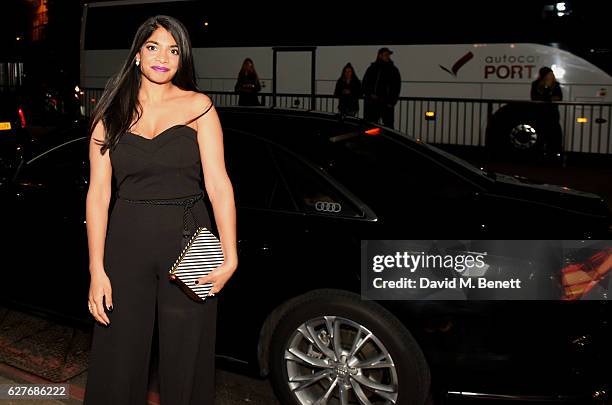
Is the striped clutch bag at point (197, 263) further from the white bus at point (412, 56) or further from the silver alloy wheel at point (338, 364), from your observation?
the white bus at point (412, 56)

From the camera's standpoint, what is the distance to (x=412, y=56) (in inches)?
631

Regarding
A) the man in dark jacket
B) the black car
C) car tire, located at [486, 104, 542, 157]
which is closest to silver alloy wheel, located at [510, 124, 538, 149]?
car tire, located at [486, 104, 542, 157]

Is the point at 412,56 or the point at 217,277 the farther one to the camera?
the point at 412,56

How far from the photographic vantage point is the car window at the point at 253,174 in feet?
13.3

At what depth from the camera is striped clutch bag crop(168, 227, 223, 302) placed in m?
2.69

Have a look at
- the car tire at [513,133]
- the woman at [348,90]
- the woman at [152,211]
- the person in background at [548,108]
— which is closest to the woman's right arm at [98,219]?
the woman at [152,211]

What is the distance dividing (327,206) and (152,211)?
4.42ft

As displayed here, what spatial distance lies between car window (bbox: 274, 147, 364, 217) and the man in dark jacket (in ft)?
35.9

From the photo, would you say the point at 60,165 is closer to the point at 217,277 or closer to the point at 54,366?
the point at 54,366

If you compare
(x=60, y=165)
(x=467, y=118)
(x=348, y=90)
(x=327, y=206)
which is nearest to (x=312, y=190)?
(x=327, y=206)

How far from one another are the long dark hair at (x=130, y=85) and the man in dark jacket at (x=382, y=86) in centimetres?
1219

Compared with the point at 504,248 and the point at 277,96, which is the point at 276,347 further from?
the point at 277,96

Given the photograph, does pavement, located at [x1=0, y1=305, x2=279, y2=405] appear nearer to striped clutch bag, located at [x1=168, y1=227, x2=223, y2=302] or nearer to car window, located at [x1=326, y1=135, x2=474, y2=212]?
car window, located at [x1=326, y1=135, x2=474, y2=212]

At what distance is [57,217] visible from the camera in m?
4.60
